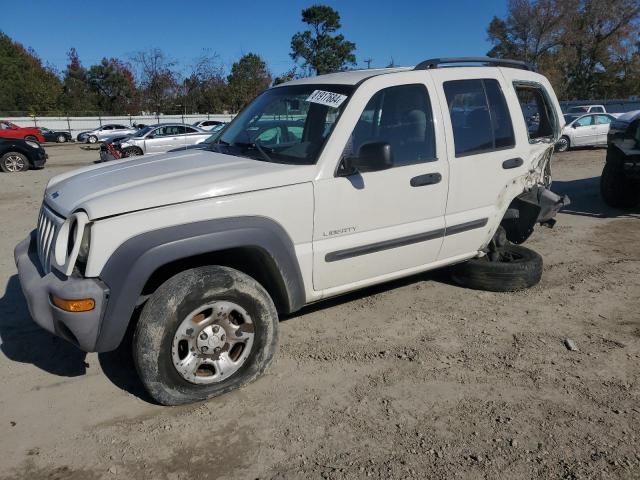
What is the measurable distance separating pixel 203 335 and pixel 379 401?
3.76 feet

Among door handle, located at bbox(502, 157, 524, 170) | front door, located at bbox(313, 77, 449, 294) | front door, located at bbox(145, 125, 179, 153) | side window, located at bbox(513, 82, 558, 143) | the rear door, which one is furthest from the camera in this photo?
front door, located at bbox(145, 125, 179, 153)

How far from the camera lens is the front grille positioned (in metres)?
3.05

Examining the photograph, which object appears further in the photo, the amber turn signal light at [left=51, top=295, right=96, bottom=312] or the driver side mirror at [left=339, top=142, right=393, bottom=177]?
the driver side mirror at [left=339, top=142, right=393, bottom=177]

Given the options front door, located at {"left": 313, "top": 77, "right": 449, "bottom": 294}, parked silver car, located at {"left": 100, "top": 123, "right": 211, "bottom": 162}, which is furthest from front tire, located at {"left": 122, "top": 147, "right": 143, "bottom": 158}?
front door, located at {"left": 313, "top": 77, "right": 449, "bottom": 294}

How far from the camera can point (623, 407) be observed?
3.05 meters

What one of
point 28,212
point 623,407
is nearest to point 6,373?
point 623,407

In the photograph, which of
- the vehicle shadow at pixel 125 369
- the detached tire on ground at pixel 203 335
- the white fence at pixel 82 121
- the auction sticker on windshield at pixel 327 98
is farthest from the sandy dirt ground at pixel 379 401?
the white fence at pixel 82 121

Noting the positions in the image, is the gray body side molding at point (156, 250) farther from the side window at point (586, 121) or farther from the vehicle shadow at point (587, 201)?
the side window at point (586, 121)

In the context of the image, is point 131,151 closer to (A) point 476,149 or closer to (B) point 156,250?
(A) point 476,149

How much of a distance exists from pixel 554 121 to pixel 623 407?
2839 millimetres

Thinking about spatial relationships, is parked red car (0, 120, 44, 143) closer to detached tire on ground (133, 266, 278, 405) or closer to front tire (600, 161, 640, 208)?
front tire (600, 161, 640, 208)

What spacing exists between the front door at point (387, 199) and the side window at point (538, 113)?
1.51 metres

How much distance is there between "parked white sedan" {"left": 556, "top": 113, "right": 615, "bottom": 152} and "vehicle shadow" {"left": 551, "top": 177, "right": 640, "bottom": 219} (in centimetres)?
780

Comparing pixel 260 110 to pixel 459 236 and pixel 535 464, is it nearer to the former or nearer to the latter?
pixel 459 236
